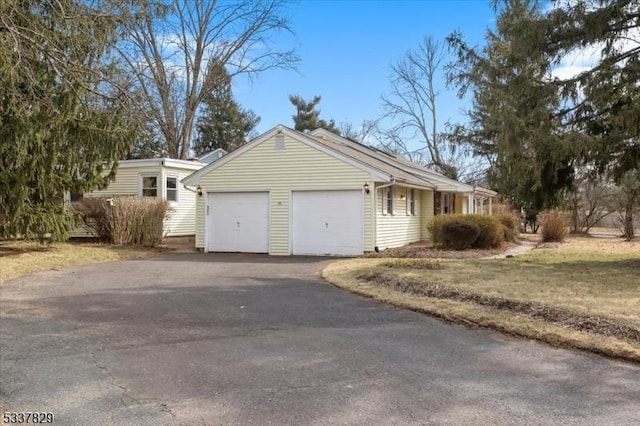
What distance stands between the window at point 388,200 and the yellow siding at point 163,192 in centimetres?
858

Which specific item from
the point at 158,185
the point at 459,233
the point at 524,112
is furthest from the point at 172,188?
the point at 524,112

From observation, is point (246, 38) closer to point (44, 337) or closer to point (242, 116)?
point (242, 116)

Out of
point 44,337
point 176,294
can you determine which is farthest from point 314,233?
point 44,337

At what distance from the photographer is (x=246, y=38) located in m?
33.7

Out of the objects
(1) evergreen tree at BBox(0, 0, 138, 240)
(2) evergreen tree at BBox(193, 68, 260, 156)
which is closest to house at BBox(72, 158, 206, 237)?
(1) evergreen tree at BBox(0, 0, 138, 240)

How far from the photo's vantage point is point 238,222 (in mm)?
18281

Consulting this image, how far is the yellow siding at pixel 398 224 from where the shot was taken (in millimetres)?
17031

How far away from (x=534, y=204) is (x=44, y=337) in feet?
36.0

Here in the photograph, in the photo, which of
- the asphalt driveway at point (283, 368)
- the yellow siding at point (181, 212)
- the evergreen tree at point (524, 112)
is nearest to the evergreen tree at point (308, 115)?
the yellow siding at point (181, 212)

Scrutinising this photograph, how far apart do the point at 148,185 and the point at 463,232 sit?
13.0 meters

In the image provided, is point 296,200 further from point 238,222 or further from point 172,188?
point 172,188

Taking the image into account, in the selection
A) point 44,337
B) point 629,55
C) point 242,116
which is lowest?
point 44,337

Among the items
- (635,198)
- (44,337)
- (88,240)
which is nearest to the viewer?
(44,337)

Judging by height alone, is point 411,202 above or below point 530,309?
above
